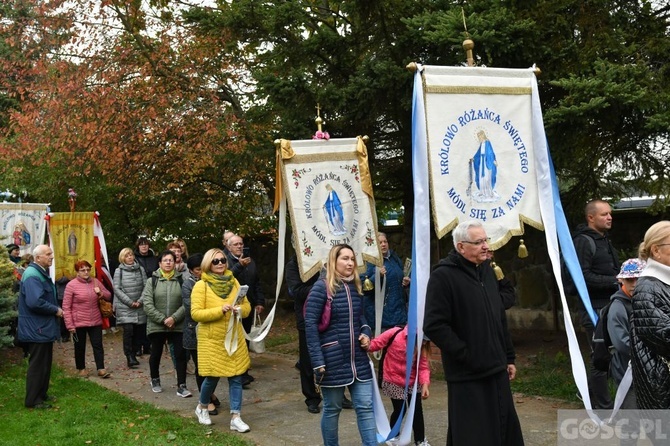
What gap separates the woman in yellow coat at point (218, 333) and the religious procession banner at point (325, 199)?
2.62 feet

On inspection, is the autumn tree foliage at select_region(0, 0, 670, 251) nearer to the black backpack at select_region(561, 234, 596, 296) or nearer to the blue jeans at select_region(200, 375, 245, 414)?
the black backpack at select_region(561, 234, 596, 296)

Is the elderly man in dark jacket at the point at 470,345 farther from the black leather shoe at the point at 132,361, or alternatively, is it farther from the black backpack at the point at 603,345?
the black leather shoe at the point at 132,361

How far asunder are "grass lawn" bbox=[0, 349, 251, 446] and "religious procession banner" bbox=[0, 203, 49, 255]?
696cm

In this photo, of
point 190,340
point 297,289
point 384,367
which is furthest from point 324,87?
point 384,367

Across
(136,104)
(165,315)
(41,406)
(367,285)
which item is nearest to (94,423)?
(41,406)

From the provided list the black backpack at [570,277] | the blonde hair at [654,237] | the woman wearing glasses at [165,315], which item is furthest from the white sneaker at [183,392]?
the blonde hair at [654,237]

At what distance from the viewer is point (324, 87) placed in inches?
348

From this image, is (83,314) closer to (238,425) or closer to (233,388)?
(233,388)

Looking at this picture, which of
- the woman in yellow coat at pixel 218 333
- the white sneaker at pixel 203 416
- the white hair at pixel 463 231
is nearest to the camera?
the white hair at pixel 463 231

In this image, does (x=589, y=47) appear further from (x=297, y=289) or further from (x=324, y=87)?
(x=297, y=289)

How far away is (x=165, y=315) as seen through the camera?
8680 millimetres

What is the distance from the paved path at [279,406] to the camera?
6.73 m

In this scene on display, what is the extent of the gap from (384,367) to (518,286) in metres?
6.66

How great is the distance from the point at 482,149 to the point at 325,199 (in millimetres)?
1988
